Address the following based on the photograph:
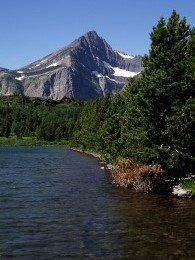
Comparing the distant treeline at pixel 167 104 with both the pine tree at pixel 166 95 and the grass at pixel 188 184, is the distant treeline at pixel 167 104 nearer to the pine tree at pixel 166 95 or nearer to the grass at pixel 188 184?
the pine tree at pixel 166 95

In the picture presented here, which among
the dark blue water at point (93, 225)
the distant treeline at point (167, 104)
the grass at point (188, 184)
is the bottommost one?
the dark blue water at point (93, 225)

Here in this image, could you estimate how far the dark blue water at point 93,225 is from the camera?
2217 cm

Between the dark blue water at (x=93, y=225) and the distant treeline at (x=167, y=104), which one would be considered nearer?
the dark blue water at (x=93, y=225)

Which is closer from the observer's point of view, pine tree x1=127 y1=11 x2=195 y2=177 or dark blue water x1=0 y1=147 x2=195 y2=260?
dark blue water x1=0 y1=147 x2=195 y2=260

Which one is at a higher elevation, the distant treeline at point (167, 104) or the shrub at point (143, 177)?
the distant treeline at point (167, 104)

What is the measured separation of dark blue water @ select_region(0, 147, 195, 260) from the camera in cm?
2217

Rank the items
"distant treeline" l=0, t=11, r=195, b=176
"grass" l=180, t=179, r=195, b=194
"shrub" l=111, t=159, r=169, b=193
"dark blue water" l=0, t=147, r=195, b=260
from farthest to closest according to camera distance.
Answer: "distant treeline" l=0, t=11, r=195, b=176
"shrub" l=111, t=159, r=169, b=193
"grass" l=180, t=179, r=195, b=194
"dark blue water" l=0, t=147, r=195, b=260

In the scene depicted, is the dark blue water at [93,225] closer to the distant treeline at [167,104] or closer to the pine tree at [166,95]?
the distant treeline at [167,104]

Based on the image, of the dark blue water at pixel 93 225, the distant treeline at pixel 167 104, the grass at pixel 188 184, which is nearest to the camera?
the dark blue water at pixel 93 225

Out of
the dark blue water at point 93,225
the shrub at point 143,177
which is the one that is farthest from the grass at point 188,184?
the dark blue water at point 93,225

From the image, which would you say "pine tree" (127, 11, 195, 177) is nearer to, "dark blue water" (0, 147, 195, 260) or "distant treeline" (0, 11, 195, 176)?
"distant treeline" (0, 11, 195, 176)

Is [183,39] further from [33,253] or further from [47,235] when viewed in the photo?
[33,253]

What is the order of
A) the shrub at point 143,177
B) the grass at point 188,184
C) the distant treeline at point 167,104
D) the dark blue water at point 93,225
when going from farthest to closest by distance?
the distant treeline at point 167,104
the shrub at point 143,177
the grass at point 188,184
the dark blue water at point 93,225

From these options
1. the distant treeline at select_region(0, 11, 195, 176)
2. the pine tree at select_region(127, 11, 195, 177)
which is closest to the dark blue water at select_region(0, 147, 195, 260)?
the distant treeline at select_region(0, 11, 195, 176)
